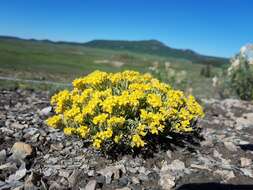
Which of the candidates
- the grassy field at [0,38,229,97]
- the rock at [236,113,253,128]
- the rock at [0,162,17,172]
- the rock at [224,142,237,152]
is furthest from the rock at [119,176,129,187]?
the grassy field at [0,38,229,97]

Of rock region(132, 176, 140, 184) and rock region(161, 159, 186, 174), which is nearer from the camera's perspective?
rock region(132, 176, 140, 184)

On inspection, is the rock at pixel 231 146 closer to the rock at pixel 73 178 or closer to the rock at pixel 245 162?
the rock at pixel 245 162

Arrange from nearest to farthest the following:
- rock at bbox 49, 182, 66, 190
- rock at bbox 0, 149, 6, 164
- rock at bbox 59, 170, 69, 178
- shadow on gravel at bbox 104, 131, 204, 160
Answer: rock at bbox 49, 182, 66, 190 < rock at bbox 59, 170, 69, 178 < rock at bbox 0, 149, 6, 164 < shadow on gravel at bbox 104, 131, 204, 160

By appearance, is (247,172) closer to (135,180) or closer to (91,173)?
(135,180)

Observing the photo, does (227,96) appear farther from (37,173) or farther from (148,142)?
(37,173)

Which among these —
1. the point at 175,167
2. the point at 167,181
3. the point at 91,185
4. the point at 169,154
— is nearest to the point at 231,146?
the point at 169,154

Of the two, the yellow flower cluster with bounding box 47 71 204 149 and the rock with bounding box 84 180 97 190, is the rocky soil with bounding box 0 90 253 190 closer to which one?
the rock with bounding box 84 180 97 190

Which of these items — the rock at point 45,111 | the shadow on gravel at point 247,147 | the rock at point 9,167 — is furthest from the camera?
the rock at point 45,111

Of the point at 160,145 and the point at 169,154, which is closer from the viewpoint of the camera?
the point at 169,154

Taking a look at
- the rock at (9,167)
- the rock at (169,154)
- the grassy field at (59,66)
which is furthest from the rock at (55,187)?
the grassy field at (59,66)
